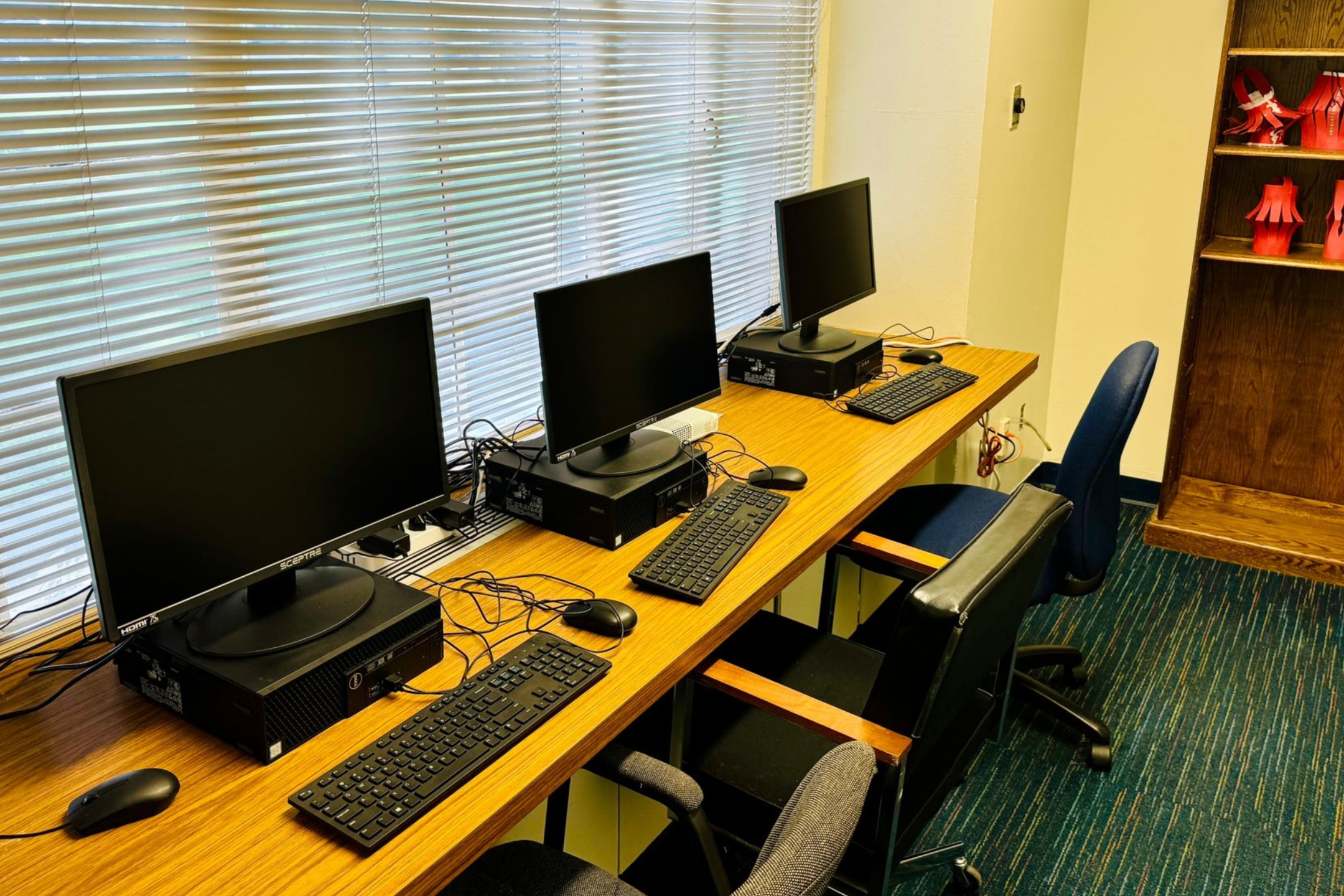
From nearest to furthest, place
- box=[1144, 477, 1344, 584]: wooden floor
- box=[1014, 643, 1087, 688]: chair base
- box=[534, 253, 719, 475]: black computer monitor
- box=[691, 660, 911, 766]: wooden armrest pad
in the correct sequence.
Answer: box=[691, 660, 911, 766]: wooden armrest pad → box=[534, 253, 719, 475]: black computer monitor → box=[1014, 643, 1087, 688]: chair base → box=[1144, 477, 1344, 584]: wooden floor

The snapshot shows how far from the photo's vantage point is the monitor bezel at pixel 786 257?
104 inches

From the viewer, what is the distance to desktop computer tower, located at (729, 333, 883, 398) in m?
2.78

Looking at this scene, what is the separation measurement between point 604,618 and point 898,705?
0.46 meters

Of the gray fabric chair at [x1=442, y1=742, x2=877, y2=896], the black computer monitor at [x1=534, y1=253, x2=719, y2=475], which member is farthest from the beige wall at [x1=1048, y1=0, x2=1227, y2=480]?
the gray fabric chair at [x1=442, y1=742, x2=877, y2=896]

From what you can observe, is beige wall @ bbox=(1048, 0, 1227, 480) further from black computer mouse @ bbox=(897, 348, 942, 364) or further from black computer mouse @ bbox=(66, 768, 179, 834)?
black computer mouse @ bbox=(66, 768, 179, 834)

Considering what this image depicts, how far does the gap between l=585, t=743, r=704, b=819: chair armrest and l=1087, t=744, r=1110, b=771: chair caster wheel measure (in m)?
1.47

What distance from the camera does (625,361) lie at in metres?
2.10

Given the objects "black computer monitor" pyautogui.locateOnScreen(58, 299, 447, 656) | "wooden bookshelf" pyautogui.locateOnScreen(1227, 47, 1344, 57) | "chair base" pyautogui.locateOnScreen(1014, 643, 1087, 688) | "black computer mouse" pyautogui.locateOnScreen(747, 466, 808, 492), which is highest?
"wooden bookshelf" pyautogui.locateOnScreen(1227, 47, 1344, 57)

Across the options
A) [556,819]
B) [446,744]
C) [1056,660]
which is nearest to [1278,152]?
[1056,660]

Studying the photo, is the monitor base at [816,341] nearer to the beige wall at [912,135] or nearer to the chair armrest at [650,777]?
the beige wall at [912,135]

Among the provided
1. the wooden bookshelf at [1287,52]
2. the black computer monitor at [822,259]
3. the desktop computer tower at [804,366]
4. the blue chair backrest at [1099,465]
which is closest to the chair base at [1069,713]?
the blue chair backrest at [1099,465]

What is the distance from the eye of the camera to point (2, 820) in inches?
50.7

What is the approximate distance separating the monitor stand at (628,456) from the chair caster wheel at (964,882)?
40.1 inches

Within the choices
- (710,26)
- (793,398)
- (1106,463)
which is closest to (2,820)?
(793,398)
